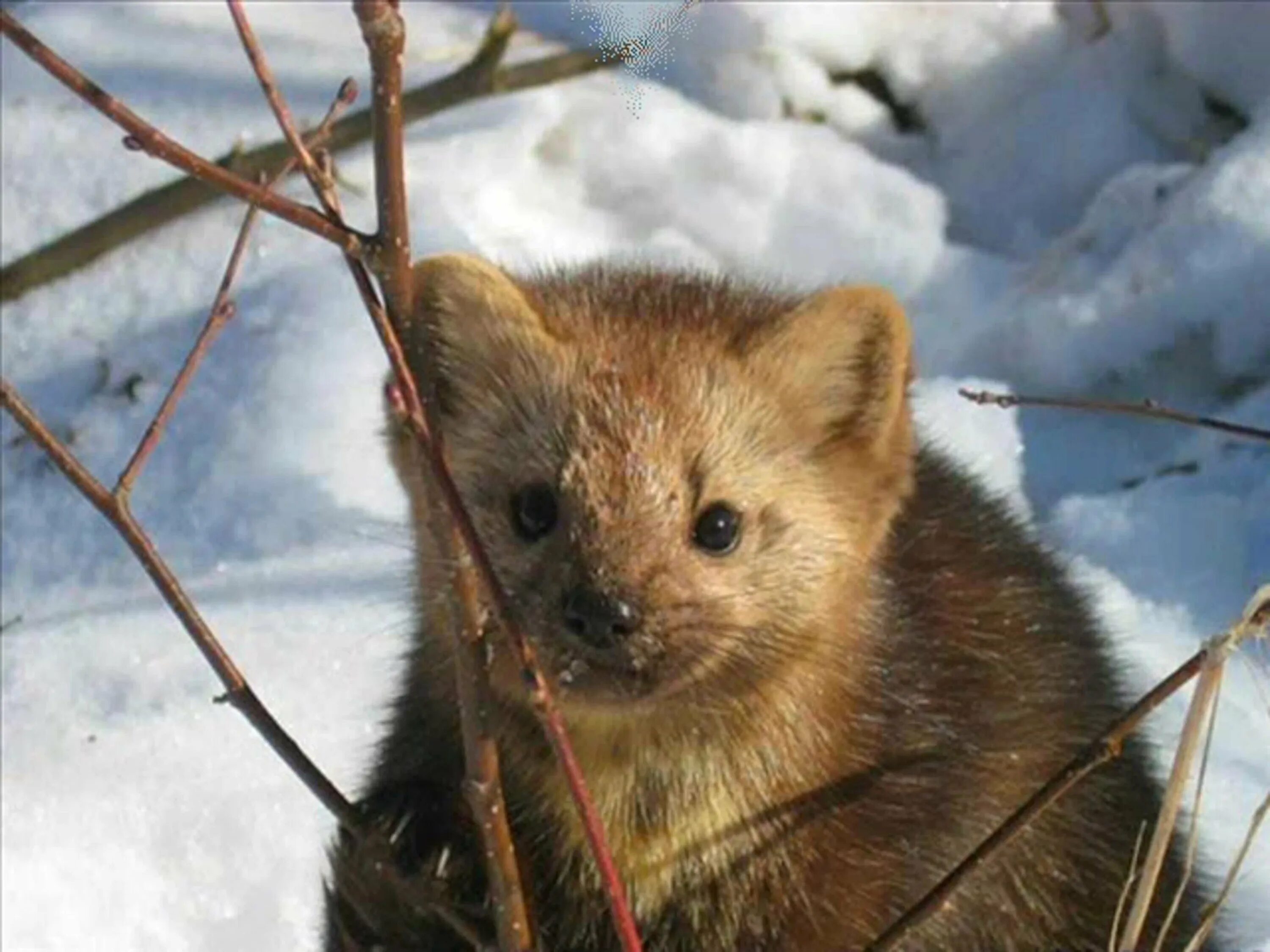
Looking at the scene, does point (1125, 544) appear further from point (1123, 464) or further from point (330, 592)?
point (330, 592)

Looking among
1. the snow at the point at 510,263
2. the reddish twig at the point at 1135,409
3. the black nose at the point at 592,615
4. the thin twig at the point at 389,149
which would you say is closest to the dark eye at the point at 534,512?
the black nose at the point at 592,615

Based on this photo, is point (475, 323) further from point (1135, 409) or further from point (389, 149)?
point (389, 149)

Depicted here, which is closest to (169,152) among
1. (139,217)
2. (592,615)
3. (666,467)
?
(592,615)

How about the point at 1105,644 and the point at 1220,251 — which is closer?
the point at 1105,644

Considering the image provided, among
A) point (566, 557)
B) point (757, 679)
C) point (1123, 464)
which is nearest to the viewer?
point (566, 557)

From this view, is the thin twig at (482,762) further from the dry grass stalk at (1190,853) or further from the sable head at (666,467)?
the dry grass stalk at (1190,853)

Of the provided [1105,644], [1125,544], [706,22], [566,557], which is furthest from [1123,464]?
[566,557]

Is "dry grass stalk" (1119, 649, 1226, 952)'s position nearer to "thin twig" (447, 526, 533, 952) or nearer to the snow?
"thin twig" (447, 526, 533, 952)
